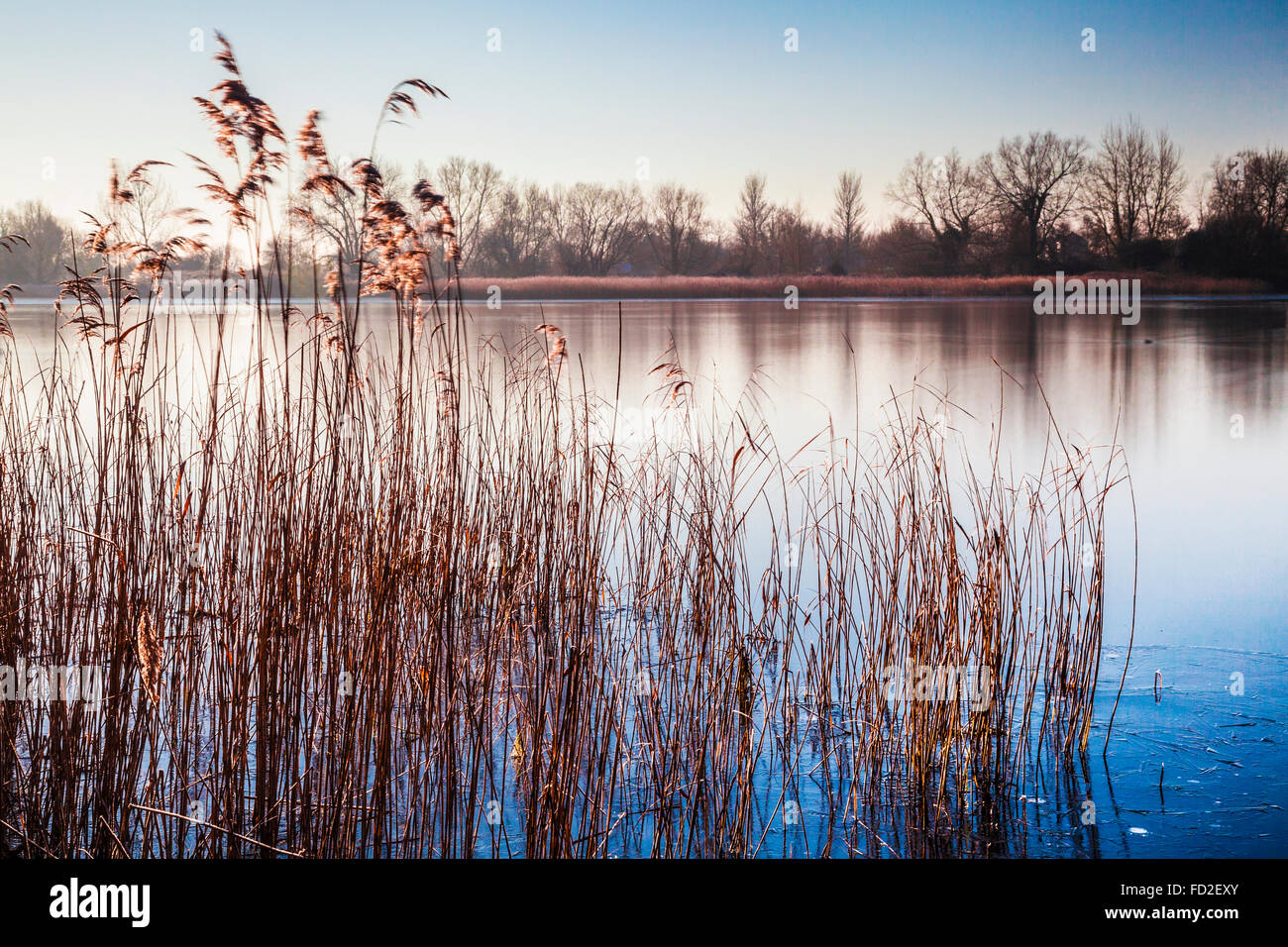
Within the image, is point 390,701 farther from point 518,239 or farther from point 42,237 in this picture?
point 518,239

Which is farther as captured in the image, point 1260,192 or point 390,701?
point 1260,192

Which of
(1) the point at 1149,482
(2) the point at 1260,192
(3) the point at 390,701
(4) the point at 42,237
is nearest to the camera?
(3) the point at 390,701

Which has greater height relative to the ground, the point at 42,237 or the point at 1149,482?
the point at 42,237

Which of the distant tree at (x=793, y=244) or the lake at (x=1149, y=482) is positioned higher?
the distant tree at (x=793, y=244)

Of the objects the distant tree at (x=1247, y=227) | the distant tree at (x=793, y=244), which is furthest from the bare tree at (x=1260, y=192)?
the distant tree at (x=793, y=244)

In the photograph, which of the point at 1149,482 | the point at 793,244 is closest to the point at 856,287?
the point at 793,244

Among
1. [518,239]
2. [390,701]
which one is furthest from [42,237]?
[518,239]

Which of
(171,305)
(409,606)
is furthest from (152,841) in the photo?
(171,305)

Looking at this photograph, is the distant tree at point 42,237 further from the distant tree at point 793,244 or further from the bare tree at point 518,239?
the distant tree at point 793,244

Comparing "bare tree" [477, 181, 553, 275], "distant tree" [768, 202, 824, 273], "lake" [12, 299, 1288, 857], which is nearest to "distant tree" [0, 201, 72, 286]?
"lake" [12, 299, 1288, 857]

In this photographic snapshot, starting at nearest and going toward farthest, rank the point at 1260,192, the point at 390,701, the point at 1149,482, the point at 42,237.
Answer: the point at 390,701, the point at 1149,482, the point at 42,237, the point at 1260,192

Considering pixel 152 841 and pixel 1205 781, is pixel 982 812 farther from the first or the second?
pixel 152 841

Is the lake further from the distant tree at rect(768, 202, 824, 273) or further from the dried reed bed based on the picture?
the distant tree at rect(768, 202, 824, 273)

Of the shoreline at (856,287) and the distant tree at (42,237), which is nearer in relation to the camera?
the distant tree at (42,237)
